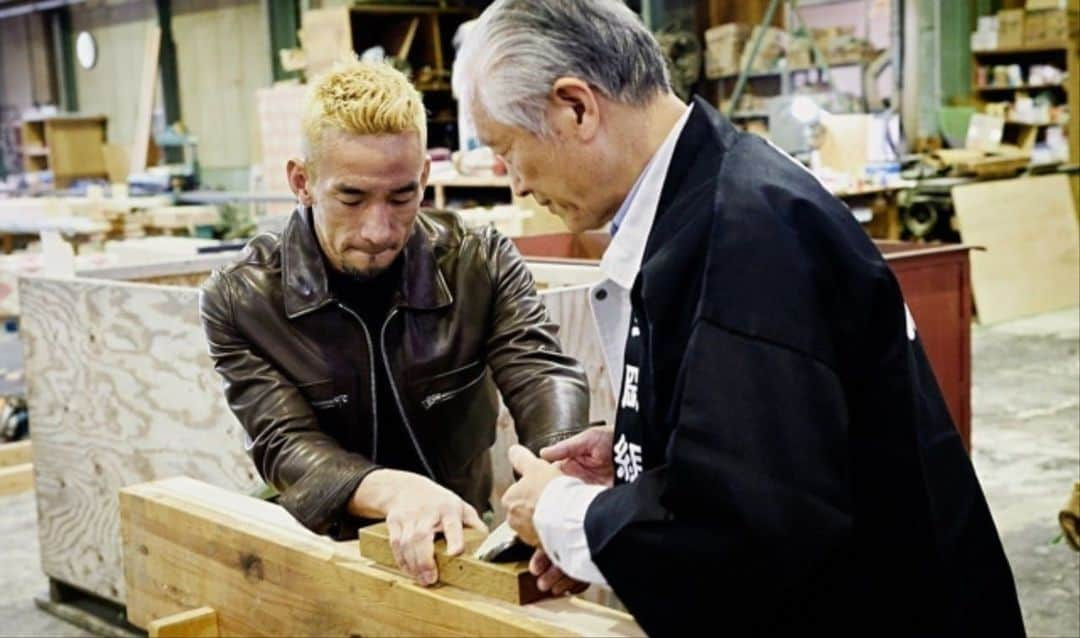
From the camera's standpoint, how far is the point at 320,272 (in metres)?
2.31

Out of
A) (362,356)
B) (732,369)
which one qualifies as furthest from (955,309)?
(732,369)

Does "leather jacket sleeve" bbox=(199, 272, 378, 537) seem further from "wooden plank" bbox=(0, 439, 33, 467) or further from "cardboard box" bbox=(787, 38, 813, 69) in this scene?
"cardboard box" bbox=(787, 38, 813, 69)

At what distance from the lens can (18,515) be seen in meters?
5.77

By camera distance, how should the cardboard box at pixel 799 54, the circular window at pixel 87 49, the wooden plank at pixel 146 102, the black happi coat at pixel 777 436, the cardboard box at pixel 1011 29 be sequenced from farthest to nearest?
the circular window at pixel 87 49 < the wooden plank at pixel 146 102 < the cardboard box at pixel 799 54 < the cardboard box at pixel 1011 29 < the black happi coat at pixel 777 436

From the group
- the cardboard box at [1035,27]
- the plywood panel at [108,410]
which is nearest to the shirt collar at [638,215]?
the plywood panel at [108,410]

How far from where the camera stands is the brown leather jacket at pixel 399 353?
2.27 meters

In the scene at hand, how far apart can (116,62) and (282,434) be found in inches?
658

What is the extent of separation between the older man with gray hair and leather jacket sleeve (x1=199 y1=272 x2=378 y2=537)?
23.3 inches

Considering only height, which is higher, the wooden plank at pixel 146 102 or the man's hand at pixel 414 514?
the wooden plank at pixel 146 102

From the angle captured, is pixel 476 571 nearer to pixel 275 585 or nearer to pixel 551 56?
pixel 275 585

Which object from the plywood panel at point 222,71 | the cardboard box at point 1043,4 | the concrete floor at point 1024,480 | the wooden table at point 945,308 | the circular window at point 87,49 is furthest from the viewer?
the circular window at point 87,49

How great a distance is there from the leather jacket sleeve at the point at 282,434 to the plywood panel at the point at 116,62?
15.5 m

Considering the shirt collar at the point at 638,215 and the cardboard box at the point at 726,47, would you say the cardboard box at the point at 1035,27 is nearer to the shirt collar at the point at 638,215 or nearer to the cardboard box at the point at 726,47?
the cardboard box at the point at 726,47

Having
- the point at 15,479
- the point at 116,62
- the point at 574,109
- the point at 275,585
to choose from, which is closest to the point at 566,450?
the point at 574,109
